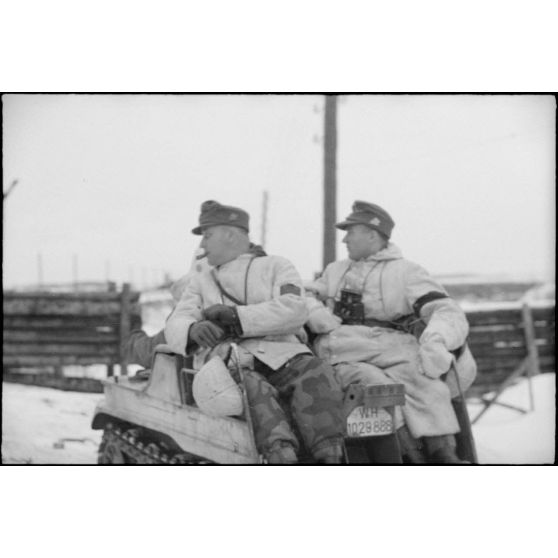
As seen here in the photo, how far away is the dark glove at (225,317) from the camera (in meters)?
4.21

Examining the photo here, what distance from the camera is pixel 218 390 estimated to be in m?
3.99

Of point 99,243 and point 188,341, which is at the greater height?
point 99,243

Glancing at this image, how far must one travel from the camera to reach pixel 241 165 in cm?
462

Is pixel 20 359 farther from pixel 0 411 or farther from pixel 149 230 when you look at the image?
pixel 149 230

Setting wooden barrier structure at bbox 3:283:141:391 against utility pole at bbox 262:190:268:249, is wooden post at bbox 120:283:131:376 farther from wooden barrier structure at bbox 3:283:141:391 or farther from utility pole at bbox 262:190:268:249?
utility pole at bbox 262:190:268:249

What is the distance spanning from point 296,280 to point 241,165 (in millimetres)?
749

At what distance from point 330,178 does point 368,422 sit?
1431 mm

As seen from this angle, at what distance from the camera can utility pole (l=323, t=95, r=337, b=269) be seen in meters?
4.65

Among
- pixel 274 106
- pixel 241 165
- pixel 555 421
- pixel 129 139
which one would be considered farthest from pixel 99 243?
pixel 555 421

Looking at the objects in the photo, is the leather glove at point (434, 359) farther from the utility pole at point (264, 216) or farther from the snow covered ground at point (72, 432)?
the utility pole at point (264, 216)

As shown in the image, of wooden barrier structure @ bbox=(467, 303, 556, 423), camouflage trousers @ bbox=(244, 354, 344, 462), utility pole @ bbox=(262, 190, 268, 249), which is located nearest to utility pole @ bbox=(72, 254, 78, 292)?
utility pole @ bbox=(262, 190, 268, 249)

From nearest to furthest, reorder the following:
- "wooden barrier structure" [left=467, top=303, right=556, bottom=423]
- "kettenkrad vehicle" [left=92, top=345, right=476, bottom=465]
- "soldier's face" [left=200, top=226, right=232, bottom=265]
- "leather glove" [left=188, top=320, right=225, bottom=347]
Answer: "kettenkrad vehicle" [left=92, top=345, right=476, bottom=465], "leather glove" [left=188, top=320, right=225, bottom=347], "soldier's face" [left=200, top=226, right=232, bottom=265], "wooden barrier structure" [left=467, top=303, right=556, bottom=423]

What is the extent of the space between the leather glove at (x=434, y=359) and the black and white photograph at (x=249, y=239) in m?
0.01

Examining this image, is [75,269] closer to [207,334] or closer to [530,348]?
[207,334]
